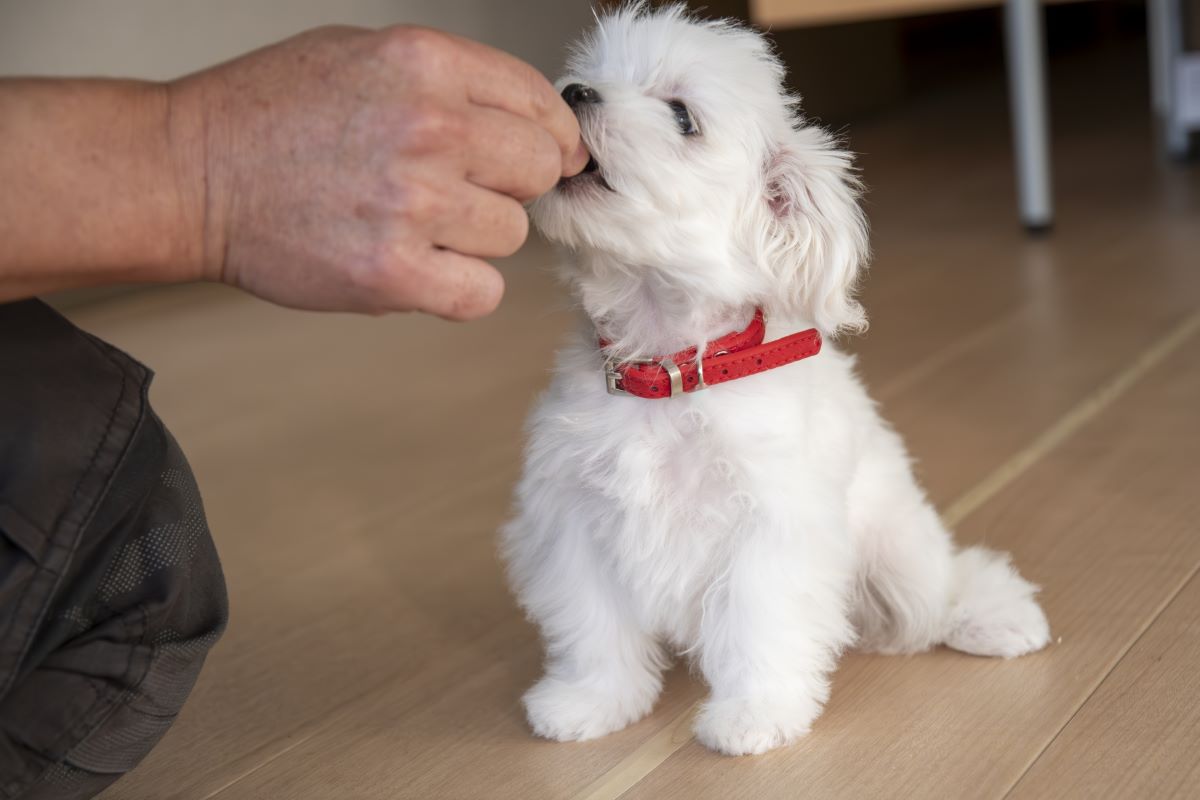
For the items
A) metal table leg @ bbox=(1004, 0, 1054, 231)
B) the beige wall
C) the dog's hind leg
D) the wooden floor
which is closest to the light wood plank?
the wooden floor

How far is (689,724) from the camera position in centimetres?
117

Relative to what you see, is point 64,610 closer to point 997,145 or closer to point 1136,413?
point 1136,413

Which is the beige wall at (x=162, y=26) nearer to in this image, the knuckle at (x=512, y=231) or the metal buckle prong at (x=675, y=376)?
the metal buckle prong at (x=675, y=376)

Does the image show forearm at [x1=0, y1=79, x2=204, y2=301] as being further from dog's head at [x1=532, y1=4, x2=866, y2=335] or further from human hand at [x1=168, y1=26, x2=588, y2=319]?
dog's head at [x1=532, y1=4, x2=866, y2=335]

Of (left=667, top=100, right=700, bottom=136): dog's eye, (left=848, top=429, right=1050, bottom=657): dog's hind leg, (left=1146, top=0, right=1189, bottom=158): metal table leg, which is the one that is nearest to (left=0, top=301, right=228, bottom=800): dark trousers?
(left=667, top=100, right=700, bottom=136): dog's eye

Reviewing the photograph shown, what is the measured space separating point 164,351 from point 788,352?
212 centimetres

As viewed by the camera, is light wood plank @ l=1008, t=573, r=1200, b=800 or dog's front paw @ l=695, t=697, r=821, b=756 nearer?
light wood plank @ l=1008, t=573, r=1200, b=800

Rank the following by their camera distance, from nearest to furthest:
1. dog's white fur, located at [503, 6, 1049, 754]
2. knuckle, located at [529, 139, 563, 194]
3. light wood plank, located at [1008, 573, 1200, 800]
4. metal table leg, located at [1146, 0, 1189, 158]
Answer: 1. knuckle, located at [529, 139, 563, 194]
2. light wood plank, located at [1008, 573, 1200, 800]
3. dog's white fur, located at [503, 6, 1049, 754]
4. metal table leg, located at [1146, 0, 1189, 158]

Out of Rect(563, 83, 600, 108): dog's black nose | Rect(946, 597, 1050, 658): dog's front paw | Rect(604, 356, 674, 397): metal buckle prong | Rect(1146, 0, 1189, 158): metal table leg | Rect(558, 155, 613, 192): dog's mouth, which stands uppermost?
Rect(563, 83, 600, 108): dog's black nose

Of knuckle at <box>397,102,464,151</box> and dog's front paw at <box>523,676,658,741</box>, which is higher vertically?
knuckle at <box>397,102,464,151</box>

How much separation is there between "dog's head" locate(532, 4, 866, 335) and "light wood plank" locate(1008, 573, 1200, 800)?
0.38m

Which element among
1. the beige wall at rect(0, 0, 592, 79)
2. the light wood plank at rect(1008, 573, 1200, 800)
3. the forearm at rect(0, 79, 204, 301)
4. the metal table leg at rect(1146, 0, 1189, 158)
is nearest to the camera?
the forearm at rect(0, 79, 204, 301)

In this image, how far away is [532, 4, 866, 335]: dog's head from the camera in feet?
3.39

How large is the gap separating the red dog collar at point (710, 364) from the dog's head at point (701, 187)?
29 mm
